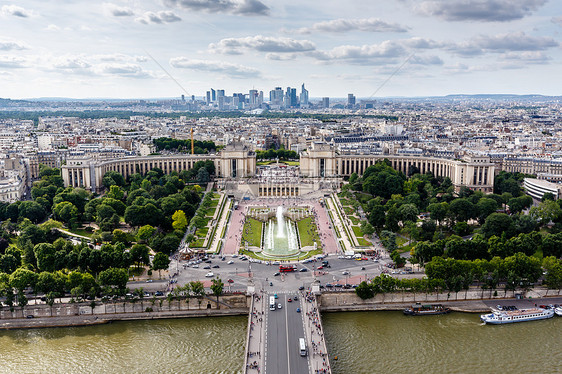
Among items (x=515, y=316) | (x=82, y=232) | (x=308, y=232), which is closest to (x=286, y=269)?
(x=308, y=232)

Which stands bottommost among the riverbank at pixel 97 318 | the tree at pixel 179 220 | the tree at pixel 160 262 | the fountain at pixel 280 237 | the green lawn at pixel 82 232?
the riverbank at pixel 97 318

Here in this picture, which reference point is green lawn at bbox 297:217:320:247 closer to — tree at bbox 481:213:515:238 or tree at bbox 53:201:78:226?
tree at bbox 481:213:515:238

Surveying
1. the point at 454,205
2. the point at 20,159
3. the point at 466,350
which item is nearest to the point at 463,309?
the point at 466,350

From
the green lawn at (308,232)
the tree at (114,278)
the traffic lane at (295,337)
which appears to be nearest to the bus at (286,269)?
the traffic lane at (295,337)

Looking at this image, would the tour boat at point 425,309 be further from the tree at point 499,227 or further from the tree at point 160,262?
the tree at point 160,262

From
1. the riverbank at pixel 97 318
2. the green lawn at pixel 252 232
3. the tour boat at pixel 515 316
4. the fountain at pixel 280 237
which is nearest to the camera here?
the riverbank at pixel 97 318

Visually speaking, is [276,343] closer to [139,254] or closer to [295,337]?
[295,337]

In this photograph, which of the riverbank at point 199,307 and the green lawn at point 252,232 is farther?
the green lawn at point 252,232

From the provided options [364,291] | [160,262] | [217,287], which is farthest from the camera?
[160,262]
